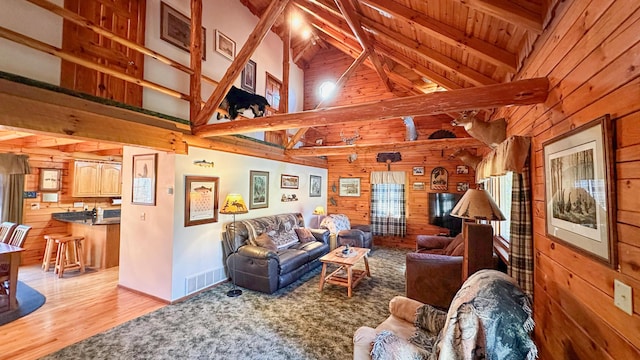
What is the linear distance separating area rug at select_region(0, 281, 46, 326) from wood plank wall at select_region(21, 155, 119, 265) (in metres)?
1.61

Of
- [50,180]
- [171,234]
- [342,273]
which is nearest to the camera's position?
[171,234]

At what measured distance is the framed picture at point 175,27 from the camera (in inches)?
148

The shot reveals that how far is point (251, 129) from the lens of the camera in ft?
11.5

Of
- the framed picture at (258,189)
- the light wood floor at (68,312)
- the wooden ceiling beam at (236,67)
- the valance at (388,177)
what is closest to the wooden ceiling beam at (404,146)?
the framed picture at (258,189)

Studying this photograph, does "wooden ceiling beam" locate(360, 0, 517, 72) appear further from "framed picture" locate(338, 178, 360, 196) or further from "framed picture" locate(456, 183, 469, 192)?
"framed picture" locate(338, 178, 360, 196)

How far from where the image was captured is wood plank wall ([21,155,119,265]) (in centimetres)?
540

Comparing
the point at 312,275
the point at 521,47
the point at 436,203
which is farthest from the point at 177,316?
the point at 436,203

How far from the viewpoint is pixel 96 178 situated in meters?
6.45

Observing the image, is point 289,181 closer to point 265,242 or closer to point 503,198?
point 265,242

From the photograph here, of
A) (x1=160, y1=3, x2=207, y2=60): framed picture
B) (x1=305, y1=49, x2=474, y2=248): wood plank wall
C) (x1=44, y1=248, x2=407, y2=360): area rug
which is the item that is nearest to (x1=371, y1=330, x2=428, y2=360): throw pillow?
(x1=44, y1=248, x2=407, y2=360): area rug

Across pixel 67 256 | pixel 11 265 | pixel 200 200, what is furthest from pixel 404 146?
pixel 67 256

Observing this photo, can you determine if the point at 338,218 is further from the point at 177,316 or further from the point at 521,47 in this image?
the point at 521,47

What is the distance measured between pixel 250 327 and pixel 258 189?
9.19 ft

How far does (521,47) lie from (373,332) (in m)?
2.74
